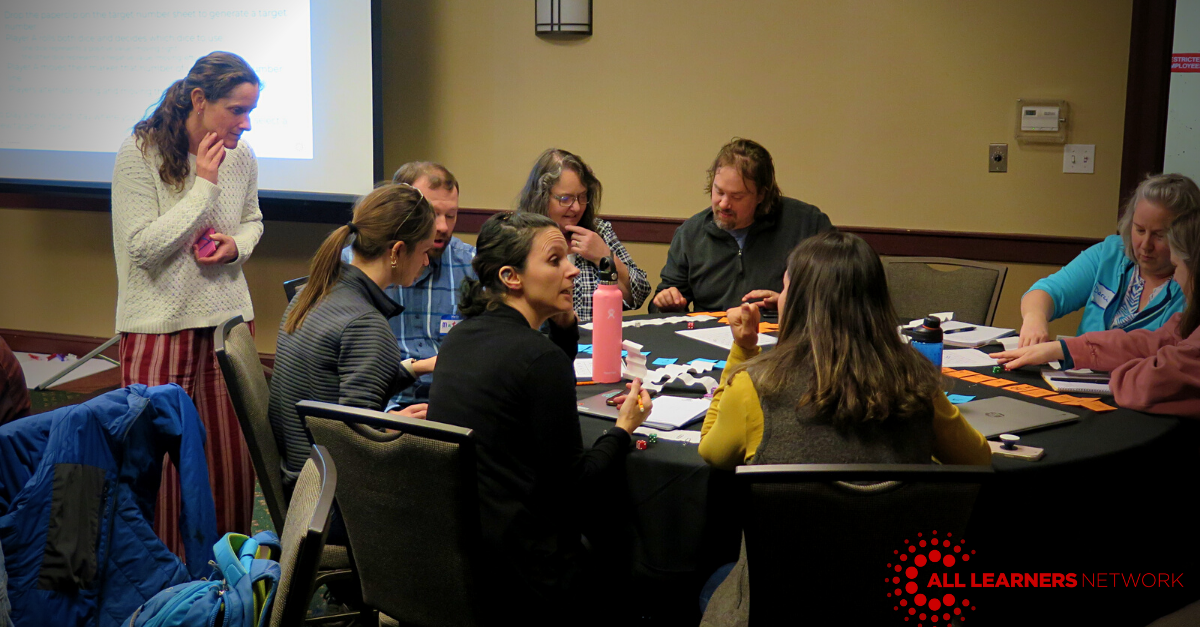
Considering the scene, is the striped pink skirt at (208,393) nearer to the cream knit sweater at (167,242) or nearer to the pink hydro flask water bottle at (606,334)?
the cream knit sweater at (167,242)

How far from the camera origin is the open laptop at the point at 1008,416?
192 centimetres

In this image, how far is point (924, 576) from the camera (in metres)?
1.44

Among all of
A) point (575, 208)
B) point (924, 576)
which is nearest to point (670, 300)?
point (575, 208)

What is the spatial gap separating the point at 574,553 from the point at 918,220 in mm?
3025

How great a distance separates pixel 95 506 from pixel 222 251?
5.11 feet

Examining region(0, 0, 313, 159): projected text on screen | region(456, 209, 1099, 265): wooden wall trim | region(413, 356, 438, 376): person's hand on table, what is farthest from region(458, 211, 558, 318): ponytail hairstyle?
region(0, 0, 313, 159): projected text on screen

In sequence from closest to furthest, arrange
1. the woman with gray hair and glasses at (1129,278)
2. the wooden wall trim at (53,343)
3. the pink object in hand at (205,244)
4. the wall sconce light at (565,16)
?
the woman with gray hair and glasses at (1129,278), the pink object in hand at (205,244), the wall sconce light at (565,16), the wooden wall trim at (53,343)

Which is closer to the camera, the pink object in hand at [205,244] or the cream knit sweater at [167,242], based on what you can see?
the cream knit sweater at [167,242]

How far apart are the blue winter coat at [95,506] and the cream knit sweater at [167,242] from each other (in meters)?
1.27

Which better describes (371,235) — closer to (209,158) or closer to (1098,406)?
(209,158)

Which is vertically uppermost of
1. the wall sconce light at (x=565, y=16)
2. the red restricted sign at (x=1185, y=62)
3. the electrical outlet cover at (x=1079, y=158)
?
the wall sconce light at (x=565, y=16)

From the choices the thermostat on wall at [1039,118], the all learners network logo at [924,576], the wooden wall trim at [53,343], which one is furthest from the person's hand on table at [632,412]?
the wooden wall trim at [53,343]

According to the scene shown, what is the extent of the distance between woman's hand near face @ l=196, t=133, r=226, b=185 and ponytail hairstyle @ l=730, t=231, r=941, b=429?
190 centimetres

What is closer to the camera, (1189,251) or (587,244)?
(1189,251)
